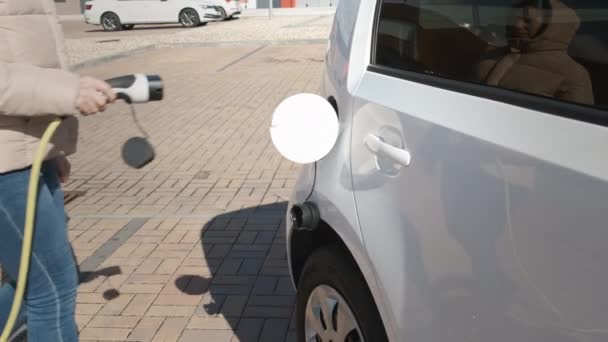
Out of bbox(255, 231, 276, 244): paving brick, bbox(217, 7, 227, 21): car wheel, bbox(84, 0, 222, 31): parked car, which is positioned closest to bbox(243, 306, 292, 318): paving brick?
bbox(255, 231, 276, 244): paving brick

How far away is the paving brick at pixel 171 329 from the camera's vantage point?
123 inches

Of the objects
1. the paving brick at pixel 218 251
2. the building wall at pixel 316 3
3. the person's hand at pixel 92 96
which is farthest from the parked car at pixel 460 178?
the building wall at pixel 316 3

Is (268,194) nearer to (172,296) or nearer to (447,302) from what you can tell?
(172,296)

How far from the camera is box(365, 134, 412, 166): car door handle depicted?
1672mm

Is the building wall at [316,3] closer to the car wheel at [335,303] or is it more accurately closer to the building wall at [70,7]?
the building wall at [70,7]

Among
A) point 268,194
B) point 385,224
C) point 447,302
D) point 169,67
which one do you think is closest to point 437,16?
point 385,224

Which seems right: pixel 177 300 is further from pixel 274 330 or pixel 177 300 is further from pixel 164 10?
pixel 164 10

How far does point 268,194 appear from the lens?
5.21 meters

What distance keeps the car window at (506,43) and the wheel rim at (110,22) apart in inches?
991

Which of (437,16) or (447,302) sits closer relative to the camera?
(447,302)

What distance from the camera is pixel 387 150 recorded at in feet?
5.80

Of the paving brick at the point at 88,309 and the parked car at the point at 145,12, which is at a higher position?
the paving brick at the point at 88,309

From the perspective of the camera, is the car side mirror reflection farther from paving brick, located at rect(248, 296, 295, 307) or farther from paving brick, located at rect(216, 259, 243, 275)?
paving brick, located at rect(216, 259, 243, 275)

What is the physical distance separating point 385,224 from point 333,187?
0.40 m
